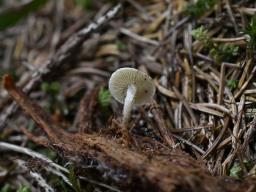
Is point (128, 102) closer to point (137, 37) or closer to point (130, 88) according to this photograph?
point (130, 88)

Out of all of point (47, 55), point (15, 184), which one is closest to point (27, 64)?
point (47, 55)

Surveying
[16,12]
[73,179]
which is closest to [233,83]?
[73,179]

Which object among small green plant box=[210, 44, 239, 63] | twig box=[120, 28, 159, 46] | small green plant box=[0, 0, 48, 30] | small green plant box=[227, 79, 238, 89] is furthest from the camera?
small green plant box=[0, 0, 48, 30]

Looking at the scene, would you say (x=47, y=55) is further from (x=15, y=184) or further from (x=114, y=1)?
(x=15, y=184)

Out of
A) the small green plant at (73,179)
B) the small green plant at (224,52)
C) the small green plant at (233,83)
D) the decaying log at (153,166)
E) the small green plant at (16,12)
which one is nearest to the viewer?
the decaying log at (153,166)

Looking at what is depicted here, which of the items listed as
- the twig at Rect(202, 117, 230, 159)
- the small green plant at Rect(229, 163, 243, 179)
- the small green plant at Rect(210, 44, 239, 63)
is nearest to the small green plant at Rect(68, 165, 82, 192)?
the twig at Rect(202, 117, 230, 159)

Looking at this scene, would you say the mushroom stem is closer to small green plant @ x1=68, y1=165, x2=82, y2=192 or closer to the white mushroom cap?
the white mushroom cap

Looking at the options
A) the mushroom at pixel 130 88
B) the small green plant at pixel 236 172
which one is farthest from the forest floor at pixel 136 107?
the mushroom at pixel 130 88

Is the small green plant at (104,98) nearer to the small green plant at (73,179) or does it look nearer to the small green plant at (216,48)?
the small green plant at (73,179)
